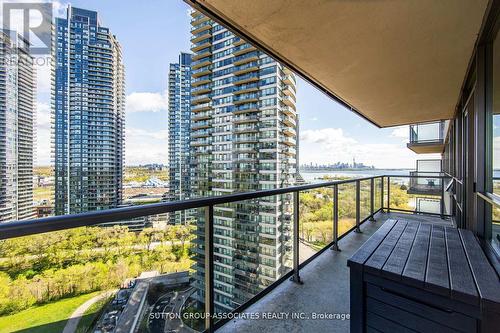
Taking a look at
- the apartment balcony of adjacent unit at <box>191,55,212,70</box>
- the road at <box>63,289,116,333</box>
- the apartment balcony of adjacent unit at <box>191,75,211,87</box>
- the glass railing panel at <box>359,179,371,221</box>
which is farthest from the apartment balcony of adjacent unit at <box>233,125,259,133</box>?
the road at <box>63,289,116,333</box>

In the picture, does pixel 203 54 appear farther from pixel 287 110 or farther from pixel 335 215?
pixel 335 215

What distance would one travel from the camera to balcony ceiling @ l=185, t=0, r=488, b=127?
1.60m

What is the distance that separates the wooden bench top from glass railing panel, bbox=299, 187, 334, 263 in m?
0.88

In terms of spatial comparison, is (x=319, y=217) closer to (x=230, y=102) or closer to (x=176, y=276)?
(x=176, y=276)

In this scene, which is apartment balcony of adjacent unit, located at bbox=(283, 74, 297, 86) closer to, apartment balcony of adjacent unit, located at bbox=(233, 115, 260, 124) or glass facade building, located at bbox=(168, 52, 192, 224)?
apartment balcony of adjacent unit, located at bbox=(233, 115, 260, 124)

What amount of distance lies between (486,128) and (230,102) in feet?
72.6

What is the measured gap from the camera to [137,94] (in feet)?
71.1

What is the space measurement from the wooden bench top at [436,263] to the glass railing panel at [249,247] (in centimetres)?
99

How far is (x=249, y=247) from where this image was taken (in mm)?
2512

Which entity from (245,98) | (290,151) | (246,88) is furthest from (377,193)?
(246,88)

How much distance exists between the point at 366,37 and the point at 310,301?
2532 mm

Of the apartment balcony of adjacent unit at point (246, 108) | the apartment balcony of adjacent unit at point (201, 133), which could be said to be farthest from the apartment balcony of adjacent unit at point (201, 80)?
the apartment balcony of adjacent unit at point (246, 108)

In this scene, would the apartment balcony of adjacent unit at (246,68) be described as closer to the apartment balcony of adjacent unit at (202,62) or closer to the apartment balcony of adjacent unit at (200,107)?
the apartment balcony of adjacent unit at (202,62)

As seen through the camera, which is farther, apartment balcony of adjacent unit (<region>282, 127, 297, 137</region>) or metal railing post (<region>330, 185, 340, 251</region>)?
apartment balcony of adjacent unit (<region>282, 127, 297, 137</region>)
